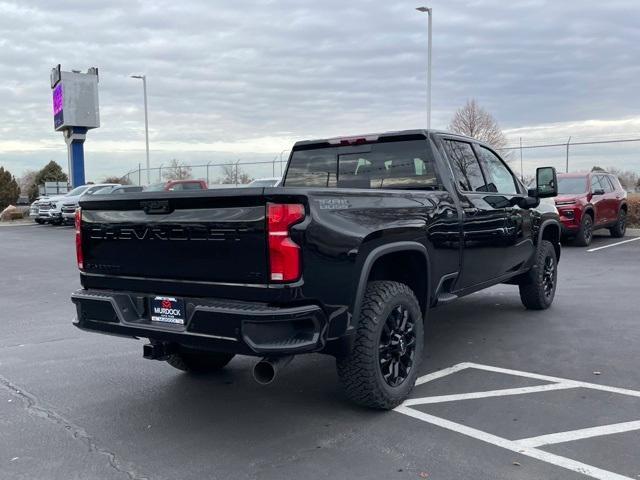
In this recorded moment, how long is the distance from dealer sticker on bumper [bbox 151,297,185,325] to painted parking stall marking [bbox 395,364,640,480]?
1.65 metres

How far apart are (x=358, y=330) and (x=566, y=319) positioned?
3862 mm

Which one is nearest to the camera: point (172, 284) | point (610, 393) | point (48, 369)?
point (172, 284)

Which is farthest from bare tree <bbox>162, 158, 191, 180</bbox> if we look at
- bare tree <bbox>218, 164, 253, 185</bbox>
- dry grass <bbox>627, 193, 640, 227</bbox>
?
dry grass <bbox>627, 193, 640, 227</bbox>

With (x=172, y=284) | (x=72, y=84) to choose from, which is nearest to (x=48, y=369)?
(x=172, y=284)

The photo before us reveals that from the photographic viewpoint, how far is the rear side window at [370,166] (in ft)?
17.7

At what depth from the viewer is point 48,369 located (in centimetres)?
559

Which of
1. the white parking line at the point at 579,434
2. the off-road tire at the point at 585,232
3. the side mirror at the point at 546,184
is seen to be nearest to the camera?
the white parking line at the point at 579,434

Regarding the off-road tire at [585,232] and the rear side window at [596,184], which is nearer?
the off-road tire at [585,232]

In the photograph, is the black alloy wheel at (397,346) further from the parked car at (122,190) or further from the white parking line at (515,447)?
the parked car at (122,190)

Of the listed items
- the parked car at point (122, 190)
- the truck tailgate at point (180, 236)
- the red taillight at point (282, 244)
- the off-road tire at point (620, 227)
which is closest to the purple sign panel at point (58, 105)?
the parked car at point (122, 190)

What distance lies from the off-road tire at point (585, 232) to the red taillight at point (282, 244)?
12.1 meters

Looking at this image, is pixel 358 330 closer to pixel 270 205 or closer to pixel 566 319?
pixel 270 205

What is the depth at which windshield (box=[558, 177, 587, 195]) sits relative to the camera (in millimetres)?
14656

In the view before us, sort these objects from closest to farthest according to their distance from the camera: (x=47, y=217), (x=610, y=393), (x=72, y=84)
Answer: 1. (x=610, y=393)
2. (x=47, y=217)
3. (x=72, y=84)
